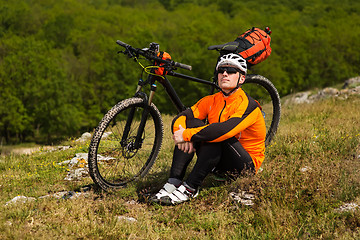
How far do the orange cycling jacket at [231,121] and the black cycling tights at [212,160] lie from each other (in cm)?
14

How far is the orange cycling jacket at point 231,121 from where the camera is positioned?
13.4ft

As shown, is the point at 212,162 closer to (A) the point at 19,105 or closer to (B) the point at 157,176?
(B) the point at 157,176

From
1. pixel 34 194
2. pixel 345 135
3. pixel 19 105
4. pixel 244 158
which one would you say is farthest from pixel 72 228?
pixel 19 105

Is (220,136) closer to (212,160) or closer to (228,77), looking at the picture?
(212,160)

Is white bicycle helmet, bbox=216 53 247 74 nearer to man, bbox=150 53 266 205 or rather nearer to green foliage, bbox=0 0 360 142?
man, bbox=150 53 266 205

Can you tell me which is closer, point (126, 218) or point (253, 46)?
point (126, 218)

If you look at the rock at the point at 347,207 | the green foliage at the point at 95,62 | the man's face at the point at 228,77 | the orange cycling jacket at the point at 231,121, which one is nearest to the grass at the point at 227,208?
the rock at the point at 347,207

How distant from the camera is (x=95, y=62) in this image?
42.9 metres

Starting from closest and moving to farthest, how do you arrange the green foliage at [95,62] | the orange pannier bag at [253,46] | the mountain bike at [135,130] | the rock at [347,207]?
1. the rock at [347,207]
2. the mountain bike at [135,130]
3. the orange pannier bag at [253,46]
4. the green foliage at [95,62]

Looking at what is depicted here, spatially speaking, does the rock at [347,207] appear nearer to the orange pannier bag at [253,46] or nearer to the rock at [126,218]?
the rock at [126,218]

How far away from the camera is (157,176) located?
529 centimetres

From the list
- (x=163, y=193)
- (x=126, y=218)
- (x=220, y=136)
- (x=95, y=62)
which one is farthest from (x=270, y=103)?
(x=95, y=62)

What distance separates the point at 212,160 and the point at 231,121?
0.53 m

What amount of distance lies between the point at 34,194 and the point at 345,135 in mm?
5085
